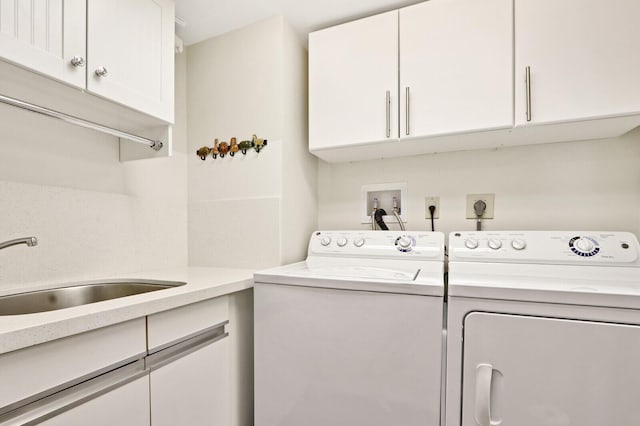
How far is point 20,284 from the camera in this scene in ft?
3.79

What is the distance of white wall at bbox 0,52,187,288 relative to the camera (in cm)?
116

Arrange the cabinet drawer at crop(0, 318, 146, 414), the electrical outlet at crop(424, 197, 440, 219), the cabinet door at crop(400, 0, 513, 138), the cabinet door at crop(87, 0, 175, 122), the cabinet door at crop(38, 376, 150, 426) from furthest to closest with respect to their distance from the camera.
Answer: the electrical outlet at crop(424, 197, 440, 219) → the cabinet door at crop(400, 0, 513, 138) → the cabinet door at crop(87, 0, 175, 122) → the cabinet door at crop(38, 376, 150, 426) → the cabinet drawer at crop(0, 318, 146, 414)

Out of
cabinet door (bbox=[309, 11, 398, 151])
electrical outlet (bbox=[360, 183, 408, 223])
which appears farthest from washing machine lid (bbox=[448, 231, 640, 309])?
cabinet door (bbox=[309, 11, 398, 151])

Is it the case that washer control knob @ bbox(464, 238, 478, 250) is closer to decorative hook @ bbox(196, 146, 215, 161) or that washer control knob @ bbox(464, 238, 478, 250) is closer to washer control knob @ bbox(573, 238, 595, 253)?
washer control knob @ bbox(573, 238, 595, 253)

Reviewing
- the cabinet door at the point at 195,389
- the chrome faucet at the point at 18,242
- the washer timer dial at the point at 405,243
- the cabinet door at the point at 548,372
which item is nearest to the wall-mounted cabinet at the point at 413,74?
the washer timer dial at the point at 405,243

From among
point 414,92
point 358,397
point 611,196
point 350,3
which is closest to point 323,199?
point 414,92

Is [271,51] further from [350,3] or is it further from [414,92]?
[414,92]

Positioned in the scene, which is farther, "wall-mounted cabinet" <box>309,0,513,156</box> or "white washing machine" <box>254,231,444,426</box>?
"wall-mounted cabinet" <box>309,0,513,156</box>

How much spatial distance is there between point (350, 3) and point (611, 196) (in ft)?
5.18

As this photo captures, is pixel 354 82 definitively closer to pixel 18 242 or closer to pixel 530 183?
pixel 530 183

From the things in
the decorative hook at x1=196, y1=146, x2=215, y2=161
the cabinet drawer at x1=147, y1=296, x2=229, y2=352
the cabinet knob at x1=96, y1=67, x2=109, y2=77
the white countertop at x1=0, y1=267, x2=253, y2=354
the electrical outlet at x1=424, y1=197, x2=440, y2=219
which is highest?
the cabinet knob at x1=96, y1=67, x2=109, y2=77

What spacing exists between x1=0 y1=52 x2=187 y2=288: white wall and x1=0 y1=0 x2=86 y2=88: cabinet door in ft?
1.14

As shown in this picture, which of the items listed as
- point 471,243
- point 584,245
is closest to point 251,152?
point 471,243

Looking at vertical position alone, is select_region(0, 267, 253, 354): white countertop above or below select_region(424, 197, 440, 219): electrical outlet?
below
